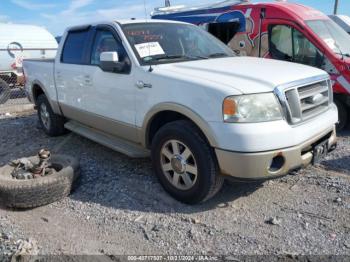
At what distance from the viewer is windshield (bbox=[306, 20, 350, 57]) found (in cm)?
653

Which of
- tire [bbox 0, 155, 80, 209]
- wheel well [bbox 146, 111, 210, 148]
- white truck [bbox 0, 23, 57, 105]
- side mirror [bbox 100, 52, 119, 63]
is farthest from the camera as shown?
white truck [bbox 0, 23, 57, 105]

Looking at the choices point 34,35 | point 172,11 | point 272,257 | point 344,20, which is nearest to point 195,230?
point 272,257

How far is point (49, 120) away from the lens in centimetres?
652

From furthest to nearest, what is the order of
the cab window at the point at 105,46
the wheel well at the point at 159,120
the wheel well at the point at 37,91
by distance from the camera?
the wheel well at the point at 37,91 → the cab window at the point at 105,46 → the wheel well at the point at 159,120

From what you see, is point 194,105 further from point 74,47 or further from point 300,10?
point 300,10

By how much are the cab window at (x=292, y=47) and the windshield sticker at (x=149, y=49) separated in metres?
3.49

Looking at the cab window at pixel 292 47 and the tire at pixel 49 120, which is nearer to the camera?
the tire at pixel 49 120

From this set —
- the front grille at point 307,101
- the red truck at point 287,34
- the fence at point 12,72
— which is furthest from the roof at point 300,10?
the fence at point 12,72

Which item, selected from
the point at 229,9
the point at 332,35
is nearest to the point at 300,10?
the point at 332,35

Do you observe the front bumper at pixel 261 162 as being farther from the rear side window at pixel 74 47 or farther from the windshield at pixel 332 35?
the windshield at pixel 332 35

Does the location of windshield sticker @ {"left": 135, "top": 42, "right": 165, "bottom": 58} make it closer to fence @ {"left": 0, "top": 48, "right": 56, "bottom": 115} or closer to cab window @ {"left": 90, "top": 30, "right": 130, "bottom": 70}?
cab window @ {"left": 90, "top": 30, "right": 130, "bottom": 70}

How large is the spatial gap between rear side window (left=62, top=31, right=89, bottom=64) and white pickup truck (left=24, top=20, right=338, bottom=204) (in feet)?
0.11

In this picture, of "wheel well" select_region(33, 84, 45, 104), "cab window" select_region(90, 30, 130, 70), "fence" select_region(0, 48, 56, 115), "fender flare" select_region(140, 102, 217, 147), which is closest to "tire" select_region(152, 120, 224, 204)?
"fender flare" select_region(140, 102, 217, 147)

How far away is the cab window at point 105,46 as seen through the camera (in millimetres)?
4334
